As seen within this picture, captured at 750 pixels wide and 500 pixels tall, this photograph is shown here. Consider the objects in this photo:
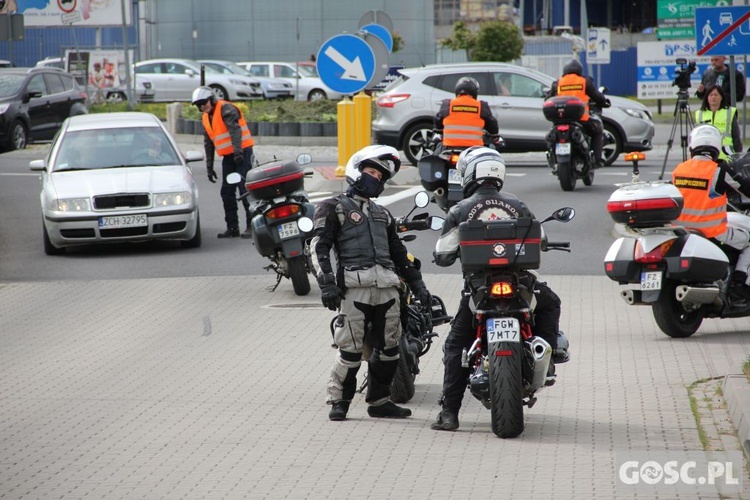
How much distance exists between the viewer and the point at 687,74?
63.0 feet

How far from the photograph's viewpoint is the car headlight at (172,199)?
48.9 feet

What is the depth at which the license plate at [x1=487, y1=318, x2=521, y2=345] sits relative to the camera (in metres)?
6.85

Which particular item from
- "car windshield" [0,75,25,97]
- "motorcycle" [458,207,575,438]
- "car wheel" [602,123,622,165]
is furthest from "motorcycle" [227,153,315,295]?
"car windshield" [0,75,25,97]

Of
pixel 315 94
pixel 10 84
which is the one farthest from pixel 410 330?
pixel 315 94

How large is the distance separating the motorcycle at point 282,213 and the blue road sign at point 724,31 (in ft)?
17.5

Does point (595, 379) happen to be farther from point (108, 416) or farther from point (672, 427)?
point (108, 416)

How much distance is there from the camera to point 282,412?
26.0ft

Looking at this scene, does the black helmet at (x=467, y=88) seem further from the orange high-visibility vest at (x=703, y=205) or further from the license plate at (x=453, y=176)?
Answer: the orange high-visibility vest at (x=703, y=205)

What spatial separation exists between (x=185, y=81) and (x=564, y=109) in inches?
1067

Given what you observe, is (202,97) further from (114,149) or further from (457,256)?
(457,256)

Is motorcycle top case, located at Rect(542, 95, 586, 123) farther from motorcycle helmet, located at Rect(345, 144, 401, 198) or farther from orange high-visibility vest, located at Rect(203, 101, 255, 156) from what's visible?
motorcycle helmet, located at Rect(345, 144, 401, 198)

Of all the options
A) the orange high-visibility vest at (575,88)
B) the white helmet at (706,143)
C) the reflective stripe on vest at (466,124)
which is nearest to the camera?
the white helmet at (706,143)

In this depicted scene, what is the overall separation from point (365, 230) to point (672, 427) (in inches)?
79.5

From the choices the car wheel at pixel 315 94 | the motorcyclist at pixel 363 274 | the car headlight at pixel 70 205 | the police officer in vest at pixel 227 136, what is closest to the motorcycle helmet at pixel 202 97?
the police officer in vest at pixel 227 136
